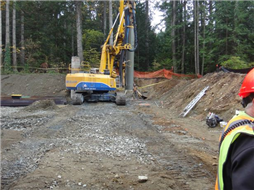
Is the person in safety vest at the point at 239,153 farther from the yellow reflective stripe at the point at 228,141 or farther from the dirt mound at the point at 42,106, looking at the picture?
the dirt mound at the point at 42,106

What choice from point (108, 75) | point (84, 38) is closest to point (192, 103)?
point (108, 75)

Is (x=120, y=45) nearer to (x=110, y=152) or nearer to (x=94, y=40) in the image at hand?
(x=110, y=152)

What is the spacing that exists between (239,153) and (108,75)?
13.1m

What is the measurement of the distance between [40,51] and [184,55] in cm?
1700

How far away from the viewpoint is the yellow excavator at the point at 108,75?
13328mm

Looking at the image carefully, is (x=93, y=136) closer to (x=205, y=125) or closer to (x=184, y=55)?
(x=205, y=125)

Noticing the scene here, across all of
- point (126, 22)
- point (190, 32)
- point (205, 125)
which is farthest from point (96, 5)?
point (205, 125)

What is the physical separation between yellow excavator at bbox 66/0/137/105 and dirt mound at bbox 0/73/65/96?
4.88m

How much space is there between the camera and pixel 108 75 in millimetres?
14023

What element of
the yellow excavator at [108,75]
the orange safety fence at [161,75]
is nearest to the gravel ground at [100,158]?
the yellow excavator at [108,75]

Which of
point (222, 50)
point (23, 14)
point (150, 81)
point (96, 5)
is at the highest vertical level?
point (96, 5)

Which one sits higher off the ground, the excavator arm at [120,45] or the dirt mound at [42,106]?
the excavator arm at [120,45]

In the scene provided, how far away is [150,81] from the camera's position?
907 inches

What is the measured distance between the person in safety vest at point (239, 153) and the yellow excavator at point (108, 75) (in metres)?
12.0
